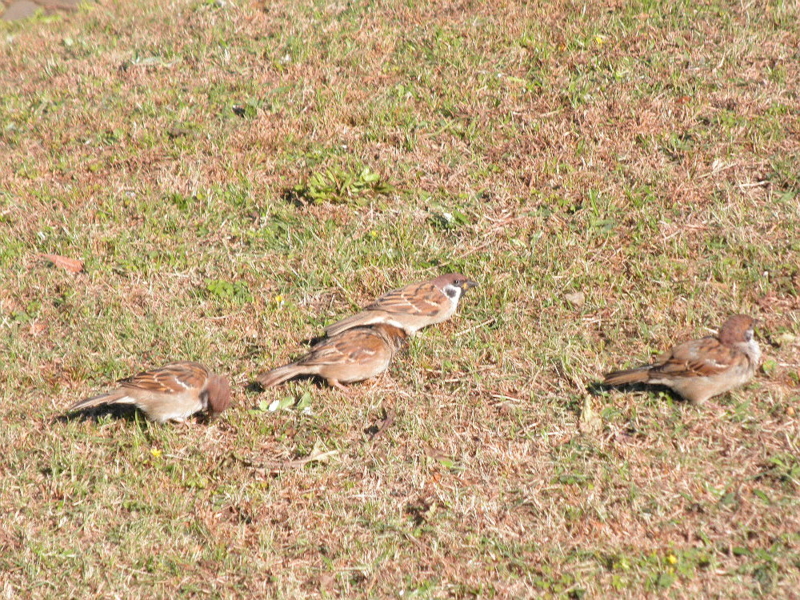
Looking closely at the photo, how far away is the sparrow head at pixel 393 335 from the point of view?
670 centimetres

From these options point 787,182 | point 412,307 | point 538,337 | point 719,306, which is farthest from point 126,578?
point 787,182

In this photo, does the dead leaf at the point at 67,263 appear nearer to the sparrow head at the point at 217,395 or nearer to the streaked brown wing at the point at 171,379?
the streaked brown wing at the point at 171,379

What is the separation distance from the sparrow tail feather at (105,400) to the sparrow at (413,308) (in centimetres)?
157

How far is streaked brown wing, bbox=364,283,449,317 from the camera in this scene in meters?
6.87

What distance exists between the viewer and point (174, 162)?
30.8 ft

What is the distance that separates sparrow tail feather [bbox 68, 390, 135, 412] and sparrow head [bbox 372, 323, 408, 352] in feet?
6.06

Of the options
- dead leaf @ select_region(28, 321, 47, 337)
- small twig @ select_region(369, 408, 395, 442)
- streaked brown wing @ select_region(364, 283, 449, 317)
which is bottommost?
small twig @ select_region(369, 408, 395, 442)

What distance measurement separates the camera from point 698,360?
573 cm

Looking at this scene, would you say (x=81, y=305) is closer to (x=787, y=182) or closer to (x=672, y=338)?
(x=672, y=338)

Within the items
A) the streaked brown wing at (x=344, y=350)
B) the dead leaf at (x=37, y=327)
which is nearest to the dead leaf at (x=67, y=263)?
the dead leaf at (x=37, y=327)

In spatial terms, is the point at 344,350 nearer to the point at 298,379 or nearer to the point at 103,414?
the point at 298,379

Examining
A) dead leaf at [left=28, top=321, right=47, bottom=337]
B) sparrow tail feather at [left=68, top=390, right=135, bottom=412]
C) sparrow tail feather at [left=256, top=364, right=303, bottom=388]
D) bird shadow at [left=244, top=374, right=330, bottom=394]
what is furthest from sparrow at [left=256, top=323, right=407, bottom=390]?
dead leaf at [left=28, top=321, right=47, bottom=337]

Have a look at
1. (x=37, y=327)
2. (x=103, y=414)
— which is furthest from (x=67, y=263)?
(x=103, y=414)

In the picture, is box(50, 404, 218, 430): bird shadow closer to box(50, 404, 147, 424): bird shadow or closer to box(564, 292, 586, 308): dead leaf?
box(50, 404, 147, 424): bird shadow
